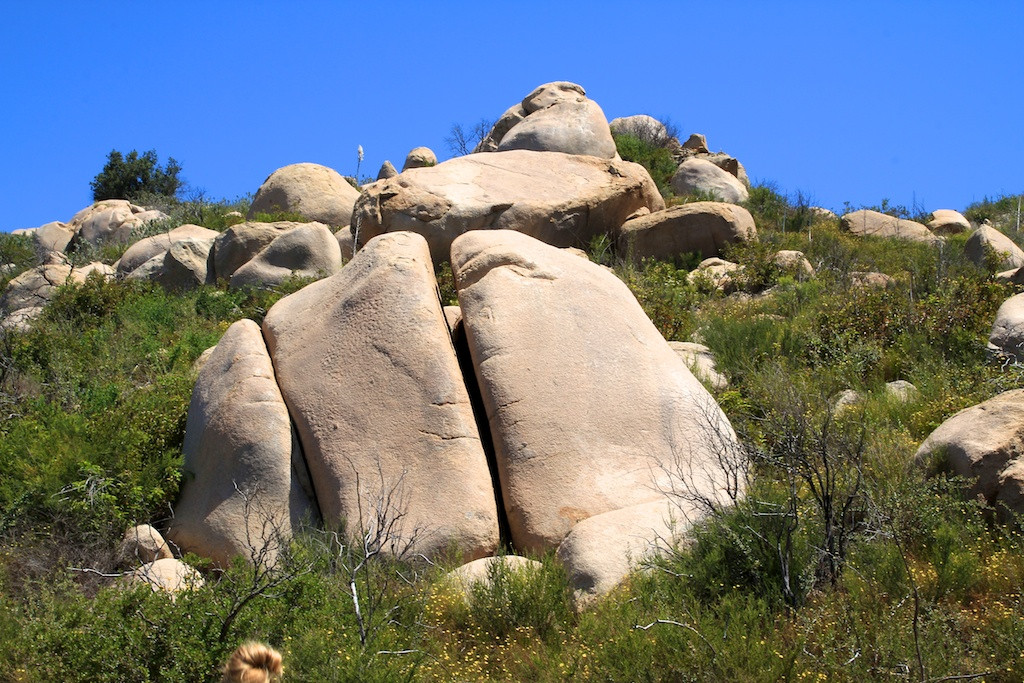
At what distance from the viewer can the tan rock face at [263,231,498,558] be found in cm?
742

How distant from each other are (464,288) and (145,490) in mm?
3021

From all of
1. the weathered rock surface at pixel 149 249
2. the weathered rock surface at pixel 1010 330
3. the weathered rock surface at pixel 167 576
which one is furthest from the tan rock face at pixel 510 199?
the weathered rock surface at pixel 167 576

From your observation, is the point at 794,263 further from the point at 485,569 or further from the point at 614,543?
the point at 485,569

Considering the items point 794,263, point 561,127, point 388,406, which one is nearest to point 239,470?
point 388,406

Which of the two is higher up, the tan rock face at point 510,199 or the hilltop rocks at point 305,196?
the hilltop rocks at point 305,196

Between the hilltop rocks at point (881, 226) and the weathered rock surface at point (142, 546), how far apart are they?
13387 mm

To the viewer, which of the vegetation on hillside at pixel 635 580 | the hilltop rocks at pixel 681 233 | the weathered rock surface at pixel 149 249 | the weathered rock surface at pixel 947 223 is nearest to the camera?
the vegetation on hillside at pixel 635 580

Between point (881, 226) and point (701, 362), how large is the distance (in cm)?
958

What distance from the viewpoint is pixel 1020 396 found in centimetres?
702

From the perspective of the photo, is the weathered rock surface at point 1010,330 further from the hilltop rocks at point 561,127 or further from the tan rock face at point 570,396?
the hilltop rocks at point 561,127

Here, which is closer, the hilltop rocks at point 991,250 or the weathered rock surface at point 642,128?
the hilltop rocks at point 991,250

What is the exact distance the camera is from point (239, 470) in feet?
25.9

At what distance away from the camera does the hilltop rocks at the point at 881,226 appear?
1811cm

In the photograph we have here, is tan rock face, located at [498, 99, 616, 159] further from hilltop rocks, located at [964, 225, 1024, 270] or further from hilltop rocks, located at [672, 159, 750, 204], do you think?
hilltop rocks, located at [964, 225, 1024, 270]
